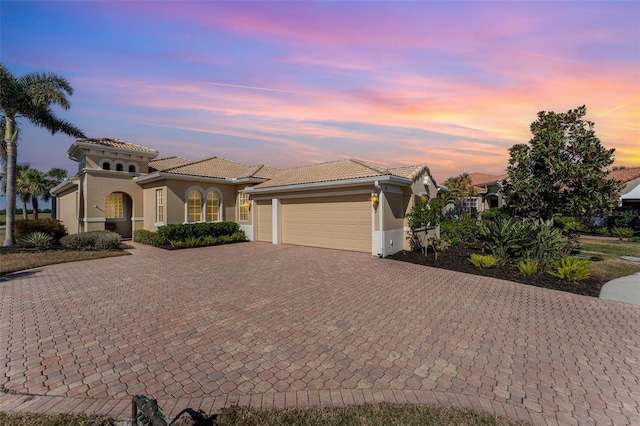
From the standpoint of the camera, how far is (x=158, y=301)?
20.9ft

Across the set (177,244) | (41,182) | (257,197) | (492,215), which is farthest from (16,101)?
(492,215)

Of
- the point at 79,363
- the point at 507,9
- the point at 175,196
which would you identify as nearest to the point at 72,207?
the point at 175,196

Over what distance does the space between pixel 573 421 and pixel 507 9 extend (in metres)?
8.61

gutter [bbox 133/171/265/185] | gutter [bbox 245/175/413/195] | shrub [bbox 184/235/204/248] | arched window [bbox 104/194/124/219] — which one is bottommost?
shrub [bbox 184/235/204/248]

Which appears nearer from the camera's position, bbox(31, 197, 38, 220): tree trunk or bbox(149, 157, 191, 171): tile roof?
bbox(149, 157, 191, 171): tile roof

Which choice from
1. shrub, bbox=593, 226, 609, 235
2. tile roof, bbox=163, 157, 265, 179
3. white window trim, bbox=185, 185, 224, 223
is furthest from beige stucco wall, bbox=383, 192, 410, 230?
shrub, bbox=593, 226, 609, 235

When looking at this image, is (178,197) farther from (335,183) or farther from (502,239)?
(502,239)

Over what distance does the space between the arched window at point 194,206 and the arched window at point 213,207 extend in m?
0.54

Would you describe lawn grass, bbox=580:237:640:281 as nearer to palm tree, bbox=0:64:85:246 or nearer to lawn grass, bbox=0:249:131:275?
lawn grass, bbox=0:249:131:275

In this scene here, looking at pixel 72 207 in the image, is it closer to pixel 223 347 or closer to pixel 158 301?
pixel 158 301

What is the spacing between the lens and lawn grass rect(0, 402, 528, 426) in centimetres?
280

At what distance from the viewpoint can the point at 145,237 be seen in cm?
1598

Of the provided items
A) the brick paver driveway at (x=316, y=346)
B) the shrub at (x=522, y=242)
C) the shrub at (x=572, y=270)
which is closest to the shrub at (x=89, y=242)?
the brick paver driveway at (x=316, y=346)

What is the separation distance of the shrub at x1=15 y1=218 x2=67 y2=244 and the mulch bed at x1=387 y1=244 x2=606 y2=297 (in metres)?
17.5
